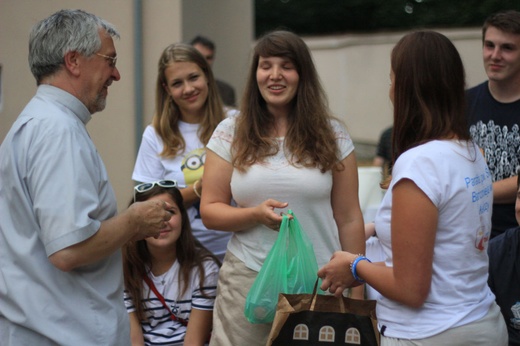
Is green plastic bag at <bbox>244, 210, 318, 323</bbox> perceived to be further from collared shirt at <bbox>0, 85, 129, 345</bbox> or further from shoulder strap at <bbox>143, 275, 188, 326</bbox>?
shoulder strap at <bbox>143, 275, 188, 326</bbox>

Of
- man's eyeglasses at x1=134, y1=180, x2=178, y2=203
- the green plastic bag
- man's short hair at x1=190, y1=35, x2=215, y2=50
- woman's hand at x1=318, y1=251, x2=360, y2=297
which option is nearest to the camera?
woman's hand at x1=318, y1=251, x2=360, y2=297

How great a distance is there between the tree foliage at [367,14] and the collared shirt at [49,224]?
1607 centimetres

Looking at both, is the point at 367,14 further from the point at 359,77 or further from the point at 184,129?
the point at 184,129

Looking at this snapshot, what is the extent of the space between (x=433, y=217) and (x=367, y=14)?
753 inches

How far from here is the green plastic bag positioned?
11.5 feet

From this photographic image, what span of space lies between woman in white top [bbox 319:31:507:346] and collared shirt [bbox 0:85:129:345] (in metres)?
0.95

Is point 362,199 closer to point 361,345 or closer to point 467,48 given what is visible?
point 361,345

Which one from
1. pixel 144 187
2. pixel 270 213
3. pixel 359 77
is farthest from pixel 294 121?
pixel 359 77

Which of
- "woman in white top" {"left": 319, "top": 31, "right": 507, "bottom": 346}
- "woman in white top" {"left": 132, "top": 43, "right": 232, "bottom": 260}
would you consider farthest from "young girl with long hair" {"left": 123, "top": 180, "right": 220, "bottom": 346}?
"woman in white top" {"left": 319, "top": 31, "right": 507, "bottom": 346}

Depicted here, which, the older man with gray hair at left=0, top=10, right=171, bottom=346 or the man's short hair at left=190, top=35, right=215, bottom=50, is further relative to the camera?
the man's short hair at left=190, top=35, right=215, bottom=50

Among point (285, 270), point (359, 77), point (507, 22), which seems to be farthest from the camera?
point (359, 77)

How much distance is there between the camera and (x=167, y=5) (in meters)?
7.30

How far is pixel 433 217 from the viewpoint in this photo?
8.98ft

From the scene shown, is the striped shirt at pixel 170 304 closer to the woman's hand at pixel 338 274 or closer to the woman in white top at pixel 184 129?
the woman in white top at pixel 184 129
